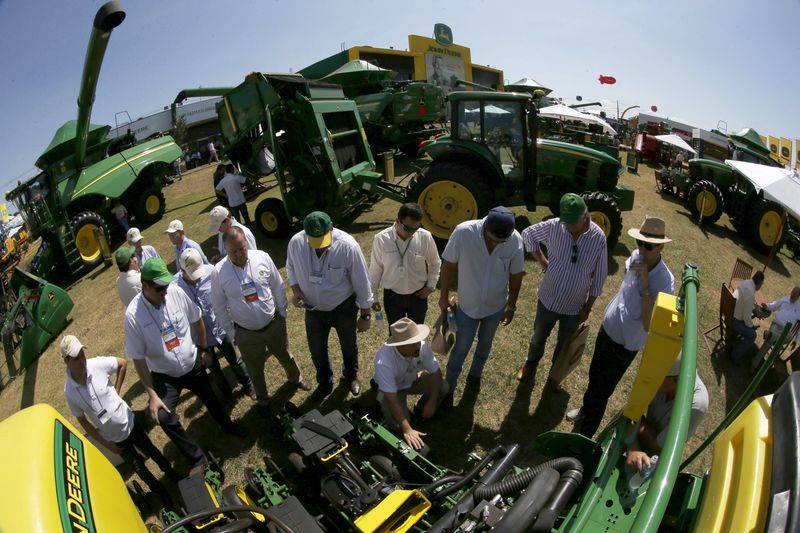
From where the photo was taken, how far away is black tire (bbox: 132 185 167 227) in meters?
9.30

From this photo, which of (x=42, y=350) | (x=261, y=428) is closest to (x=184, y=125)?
(x=42, y=350)

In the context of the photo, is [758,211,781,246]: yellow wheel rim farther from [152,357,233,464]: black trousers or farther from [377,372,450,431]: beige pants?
[152,357,233,464]: black trousers

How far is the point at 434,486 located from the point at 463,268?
Answer: 5.05ft

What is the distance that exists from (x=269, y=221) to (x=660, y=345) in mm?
6668

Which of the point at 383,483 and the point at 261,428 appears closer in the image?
the point at 383,483

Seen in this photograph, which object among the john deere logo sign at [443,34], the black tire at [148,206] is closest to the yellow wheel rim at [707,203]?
→ the black tire at [148,206]

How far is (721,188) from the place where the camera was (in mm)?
9086

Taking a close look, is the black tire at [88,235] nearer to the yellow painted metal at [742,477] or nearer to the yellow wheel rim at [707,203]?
the yellow painted metal at [742,477]

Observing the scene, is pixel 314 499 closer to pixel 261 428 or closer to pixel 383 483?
pixel 383 483

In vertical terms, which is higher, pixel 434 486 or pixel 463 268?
pixel 463 268

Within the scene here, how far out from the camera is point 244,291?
316cm

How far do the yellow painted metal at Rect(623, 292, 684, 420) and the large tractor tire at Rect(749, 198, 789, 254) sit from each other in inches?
336

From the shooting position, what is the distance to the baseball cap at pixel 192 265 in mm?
3441

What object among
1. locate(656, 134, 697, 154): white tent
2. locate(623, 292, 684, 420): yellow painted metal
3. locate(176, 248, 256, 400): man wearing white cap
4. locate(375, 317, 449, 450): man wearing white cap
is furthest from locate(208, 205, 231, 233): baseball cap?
locate(656, 134, 697, 154): white tent
